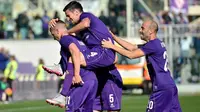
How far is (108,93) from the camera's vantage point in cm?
1648

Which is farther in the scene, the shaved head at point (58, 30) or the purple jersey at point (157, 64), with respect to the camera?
the shaved head at point (58, 30)

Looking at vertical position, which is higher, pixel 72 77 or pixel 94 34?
pixel 94 34

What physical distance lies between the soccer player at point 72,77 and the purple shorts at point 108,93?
979mm

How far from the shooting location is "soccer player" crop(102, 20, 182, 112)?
1475 centimetres

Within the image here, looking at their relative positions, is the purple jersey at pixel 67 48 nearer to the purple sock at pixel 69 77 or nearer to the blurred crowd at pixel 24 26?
the purple sock at pixel 69 77

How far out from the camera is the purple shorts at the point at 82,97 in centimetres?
1498

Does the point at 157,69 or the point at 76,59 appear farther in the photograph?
the point at 76,59

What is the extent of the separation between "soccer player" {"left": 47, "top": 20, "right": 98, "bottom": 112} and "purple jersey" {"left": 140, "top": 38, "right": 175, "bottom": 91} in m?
1.09

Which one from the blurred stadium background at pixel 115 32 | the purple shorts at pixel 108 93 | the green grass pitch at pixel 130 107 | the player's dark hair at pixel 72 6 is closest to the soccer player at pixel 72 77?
the player's dark hair at pixel 72 6

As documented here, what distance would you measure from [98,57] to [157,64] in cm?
139

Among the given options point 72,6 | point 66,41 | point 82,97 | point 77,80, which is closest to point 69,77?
point 77,80

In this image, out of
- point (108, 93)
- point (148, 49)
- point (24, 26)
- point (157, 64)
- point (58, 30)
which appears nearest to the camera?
point (148, 49)

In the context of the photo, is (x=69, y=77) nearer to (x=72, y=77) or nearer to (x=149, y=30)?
(x=72, y=77)

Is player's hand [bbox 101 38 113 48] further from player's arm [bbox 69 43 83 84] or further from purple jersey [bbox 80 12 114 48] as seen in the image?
purple jersey [bbox 80 12 114 48]
